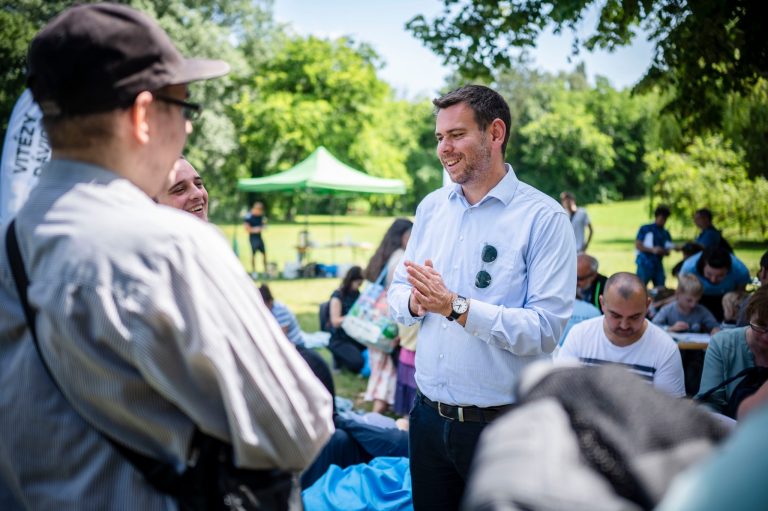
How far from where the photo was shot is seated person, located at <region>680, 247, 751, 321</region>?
7.87m

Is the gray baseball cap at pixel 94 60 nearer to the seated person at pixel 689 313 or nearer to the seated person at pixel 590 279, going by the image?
the seated person at pixel 590 279

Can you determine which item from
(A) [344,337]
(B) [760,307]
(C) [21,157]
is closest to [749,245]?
(A) [344,337]

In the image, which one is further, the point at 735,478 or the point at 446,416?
the point at 446,416

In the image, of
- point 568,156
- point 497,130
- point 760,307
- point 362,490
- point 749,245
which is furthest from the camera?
point 568,156

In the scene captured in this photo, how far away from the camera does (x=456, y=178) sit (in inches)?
112

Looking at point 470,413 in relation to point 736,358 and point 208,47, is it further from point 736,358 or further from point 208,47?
point 208,47

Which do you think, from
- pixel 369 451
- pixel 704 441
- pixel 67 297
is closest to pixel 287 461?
pixel 67 297

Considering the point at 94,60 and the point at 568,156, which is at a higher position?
the point at 94,60

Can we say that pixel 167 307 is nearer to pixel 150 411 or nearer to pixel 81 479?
pixel 150 411

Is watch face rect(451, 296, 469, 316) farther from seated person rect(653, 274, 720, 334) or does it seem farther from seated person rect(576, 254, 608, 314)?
seated person rect(653, 274, 720, 334)

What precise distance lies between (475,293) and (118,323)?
184 centimetres

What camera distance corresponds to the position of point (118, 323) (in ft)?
3.75

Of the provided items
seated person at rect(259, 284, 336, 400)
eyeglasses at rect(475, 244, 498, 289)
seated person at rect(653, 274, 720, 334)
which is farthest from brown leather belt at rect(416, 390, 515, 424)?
seated person at rect(653, 274, 720, 334)

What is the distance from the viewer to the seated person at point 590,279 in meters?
6.65
